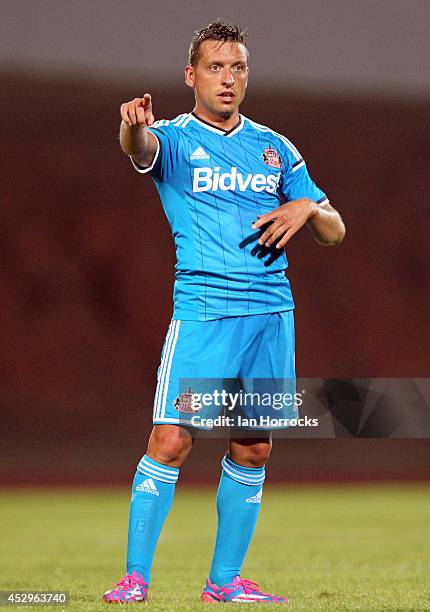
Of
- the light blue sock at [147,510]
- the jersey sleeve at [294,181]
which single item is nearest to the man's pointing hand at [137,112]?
the jersey sleeve at [294,181]

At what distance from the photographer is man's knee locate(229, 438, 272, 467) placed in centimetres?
365

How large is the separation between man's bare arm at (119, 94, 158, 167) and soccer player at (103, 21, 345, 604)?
0.05 feet

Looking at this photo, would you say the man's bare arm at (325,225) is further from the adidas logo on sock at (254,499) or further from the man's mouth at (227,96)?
the adidas logo on sock at (254,499)

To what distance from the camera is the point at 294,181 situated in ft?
12.4

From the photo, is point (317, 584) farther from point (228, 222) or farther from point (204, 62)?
point (204, 62)

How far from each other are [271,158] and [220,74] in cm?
37

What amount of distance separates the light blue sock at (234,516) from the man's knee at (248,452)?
2cm

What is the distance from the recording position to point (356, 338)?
Result: 40.0ft

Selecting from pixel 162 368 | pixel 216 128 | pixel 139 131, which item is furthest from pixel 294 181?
pixel 162 368

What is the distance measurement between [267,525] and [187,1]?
408 centimetres

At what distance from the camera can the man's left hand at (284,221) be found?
3.45 meters
